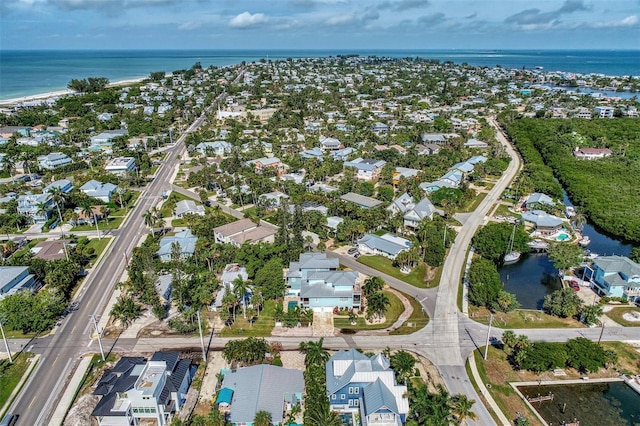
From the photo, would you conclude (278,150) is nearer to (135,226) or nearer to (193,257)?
(135,226)

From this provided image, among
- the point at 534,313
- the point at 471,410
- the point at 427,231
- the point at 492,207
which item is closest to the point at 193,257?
the point at 427,231

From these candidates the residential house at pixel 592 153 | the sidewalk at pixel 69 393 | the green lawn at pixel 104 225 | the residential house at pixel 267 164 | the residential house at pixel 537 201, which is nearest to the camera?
the sidewalk at pixel 69 393

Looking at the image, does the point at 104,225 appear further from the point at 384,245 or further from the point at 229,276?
the point at 384,245

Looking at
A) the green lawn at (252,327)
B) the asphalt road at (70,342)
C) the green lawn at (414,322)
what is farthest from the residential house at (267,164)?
the green lawn at (414,322)

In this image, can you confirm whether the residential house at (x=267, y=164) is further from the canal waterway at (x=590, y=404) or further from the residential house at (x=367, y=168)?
the canal waterway at (x=590, y=404)

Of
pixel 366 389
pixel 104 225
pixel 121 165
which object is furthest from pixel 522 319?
pixel 121 165
